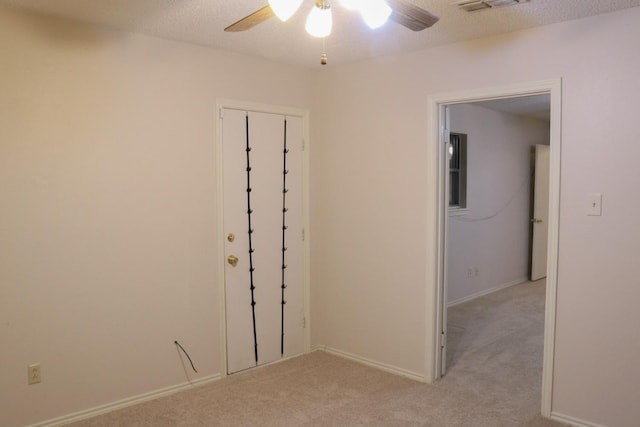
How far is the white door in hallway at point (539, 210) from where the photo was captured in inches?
261

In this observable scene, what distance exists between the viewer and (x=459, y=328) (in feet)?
15.4

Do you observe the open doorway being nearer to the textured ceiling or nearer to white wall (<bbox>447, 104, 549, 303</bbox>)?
white wall (<bbox>447, 104, 549, 303</bbox>)

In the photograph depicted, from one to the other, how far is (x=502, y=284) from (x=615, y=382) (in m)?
3.64

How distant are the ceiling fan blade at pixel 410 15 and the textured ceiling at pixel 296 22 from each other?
496 mm

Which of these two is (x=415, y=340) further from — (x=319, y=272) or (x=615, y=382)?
(x=615, y=382)

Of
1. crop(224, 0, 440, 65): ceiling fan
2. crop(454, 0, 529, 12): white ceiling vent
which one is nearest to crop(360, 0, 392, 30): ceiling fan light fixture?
crop(224, 0, 440, 65): ceiling fan

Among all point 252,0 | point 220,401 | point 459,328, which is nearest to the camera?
point 252,0

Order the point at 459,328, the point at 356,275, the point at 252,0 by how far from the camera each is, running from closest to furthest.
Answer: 1. the point at 252,0
2. the point at 356,275
3. the point at 459,328

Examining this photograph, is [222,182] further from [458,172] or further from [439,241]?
[458,172]

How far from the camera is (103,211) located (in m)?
2.96

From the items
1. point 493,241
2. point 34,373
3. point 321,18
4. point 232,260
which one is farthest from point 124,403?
point 493,241

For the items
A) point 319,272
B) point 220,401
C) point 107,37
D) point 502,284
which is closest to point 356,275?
point 319,272

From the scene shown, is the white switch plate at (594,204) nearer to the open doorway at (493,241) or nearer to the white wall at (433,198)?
the white wall at (433,198)

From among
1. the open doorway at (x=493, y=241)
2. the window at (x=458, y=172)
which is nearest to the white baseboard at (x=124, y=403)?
the open doorway at (x=493, y=241)
